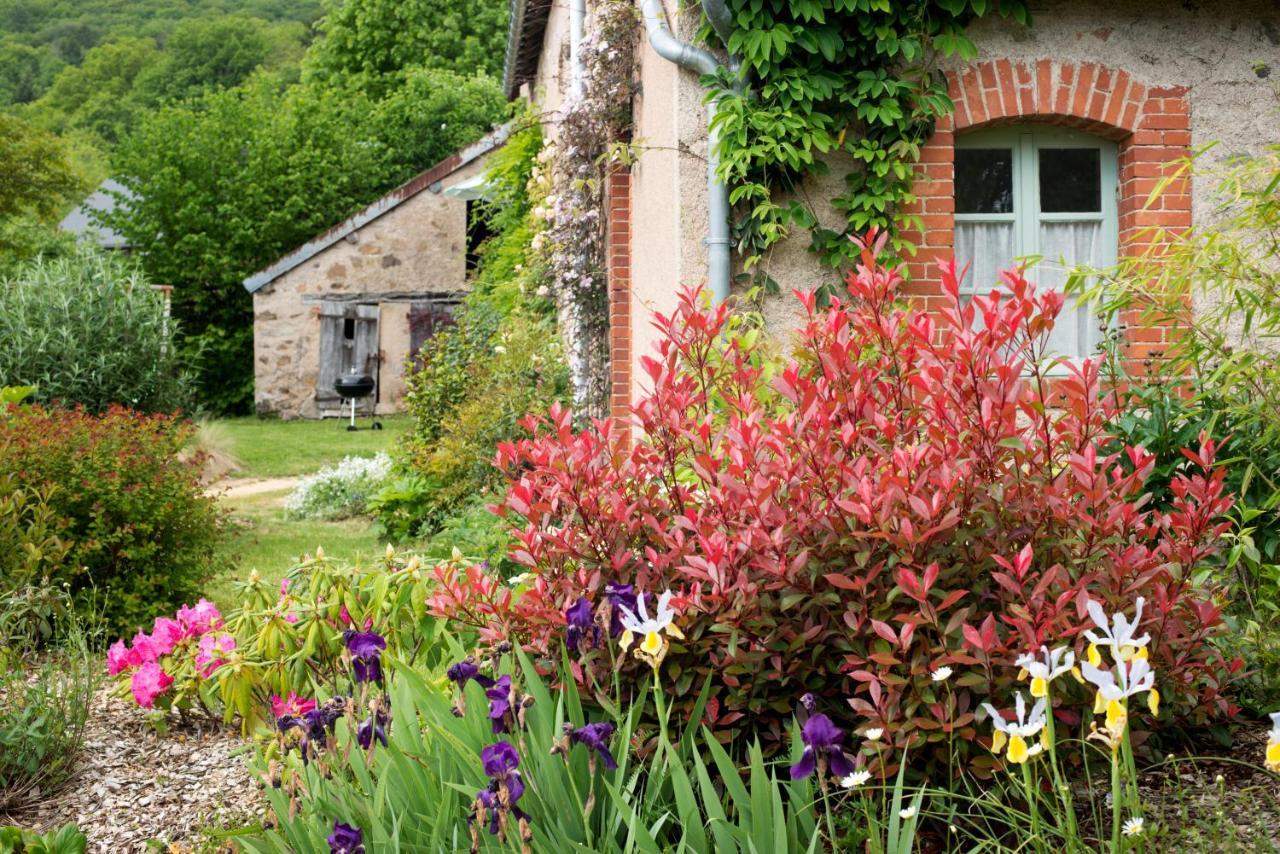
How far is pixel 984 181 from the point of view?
6.64 meters

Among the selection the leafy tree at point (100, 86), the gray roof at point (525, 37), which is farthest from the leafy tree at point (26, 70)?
the gray roof at point (525, 37)

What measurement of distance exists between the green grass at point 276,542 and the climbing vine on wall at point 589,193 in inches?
80.2

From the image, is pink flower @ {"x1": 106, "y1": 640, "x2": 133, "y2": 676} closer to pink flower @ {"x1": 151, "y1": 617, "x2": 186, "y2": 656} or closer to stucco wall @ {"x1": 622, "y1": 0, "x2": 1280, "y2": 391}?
pink flower @ {"x1": 151, "y1": 617, "x2": 186, "y2": 656}

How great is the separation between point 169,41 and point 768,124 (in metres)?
47.6

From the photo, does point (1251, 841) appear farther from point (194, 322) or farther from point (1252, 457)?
point (194, 322)

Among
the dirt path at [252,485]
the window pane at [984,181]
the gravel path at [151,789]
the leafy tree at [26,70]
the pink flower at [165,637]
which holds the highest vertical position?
the leafy tree at [26,70]

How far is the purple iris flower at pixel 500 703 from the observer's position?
7.70ft

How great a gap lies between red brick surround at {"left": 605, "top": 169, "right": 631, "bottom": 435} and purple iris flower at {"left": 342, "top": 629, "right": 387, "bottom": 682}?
5914 millimetres

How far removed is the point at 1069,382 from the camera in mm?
2613

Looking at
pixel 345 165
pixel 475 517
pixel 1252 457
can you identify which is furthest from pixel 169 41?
pixel 1252 457

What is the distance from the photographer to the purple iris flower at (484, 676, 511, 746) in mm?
2348

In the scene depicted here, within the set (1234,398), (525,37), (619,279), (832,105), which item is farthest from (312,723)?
(525,37)

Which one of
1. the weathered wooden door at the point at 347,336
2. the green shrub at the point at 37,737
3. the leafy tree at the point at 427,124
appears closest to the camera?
the green shrub at the point at 37,737

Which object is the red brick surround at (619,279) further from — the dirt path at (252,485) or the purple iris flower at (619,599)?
the purple iris flower at (619,599)
